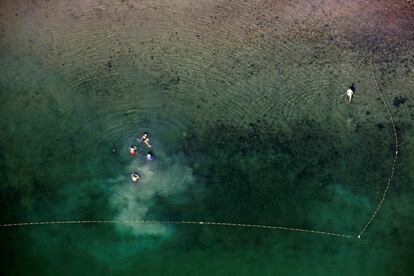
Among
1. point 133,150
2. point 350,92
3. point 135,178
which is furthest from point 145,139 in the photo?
point 350,92

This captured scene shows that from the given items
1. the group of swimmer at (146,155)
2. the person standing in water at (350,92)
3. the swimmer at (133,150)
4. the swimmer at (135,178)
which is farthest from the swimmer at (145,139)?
the person standing in water at (350,92)

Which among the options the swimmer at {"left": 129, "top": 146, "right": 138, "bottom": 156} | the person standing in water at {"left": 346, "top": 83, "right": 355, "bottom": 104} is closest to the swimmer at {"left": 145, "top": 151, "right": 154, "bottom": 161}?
the swimmer at {"left": 129, "top": 146, "right": 138, "bottom": 156}

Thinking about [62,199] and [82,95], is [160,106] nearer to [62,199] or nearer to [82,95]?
[82,95]

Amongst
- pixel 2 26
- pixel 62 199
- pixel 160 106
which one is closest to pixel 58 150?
pixel 62 199

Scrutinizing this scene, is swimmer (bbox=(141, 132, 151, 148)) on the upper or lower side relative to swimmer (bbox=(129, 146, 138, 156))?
upper

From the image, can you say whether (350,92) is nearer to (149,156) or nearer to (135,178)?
(149,156)

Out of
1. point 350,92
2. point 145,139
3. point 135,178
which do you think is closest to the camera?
point 135,178

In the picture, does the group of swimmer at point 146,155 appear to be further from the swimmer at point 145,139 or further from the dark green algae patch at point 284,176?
the dark green algae patch at point 284,176

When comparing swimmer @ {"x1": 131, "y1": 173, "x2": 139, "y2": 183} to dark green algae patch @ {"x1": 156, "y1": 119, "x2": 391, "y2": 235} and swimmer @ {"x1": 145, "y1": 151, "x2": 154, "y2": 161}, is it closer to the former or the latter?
swimmer @ {"x1": 145, "y1": 151, "x2": 154, "y2": 161}
